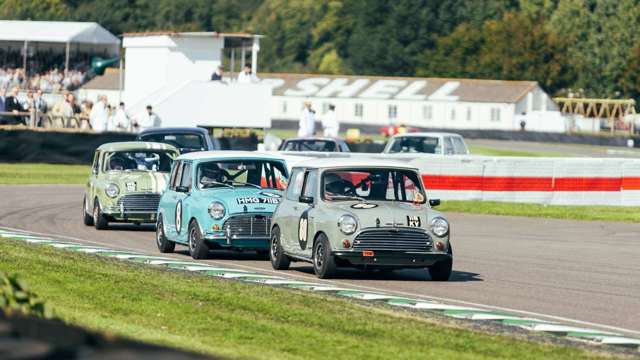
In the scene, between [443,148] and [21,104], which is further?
[21,104]

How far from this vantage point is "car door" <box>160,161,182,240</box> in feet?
61.9

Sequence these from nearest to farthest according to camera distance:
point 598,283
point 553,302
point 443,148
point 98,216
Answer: point 553,302, point 598,283, point 98,216, point 443,148

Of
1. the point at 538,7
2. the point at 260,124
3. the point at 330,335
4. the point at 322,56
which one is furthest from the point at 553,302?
the point at 322,56

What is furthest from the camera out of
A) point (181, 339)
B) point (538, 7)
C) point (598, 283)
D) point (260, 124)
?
point (538, 7)

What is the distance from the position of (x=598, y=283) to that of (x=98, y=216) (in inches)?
378

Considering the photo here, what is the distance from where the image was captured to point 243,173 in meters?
18.9

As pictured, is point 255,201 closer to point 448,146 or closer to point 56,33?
point 448,146

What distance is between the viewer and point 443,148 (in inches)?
1344

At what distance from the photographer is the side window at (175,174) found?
1944cm

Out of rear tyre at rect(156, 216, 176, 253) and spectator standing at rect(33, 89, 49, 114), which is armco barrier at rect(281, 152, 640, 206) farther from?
spectator standing at rect(33, 89, 49, 114)

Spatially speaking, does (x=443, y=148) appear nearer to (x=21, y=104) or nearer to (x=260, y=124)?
(x=260, y=124)

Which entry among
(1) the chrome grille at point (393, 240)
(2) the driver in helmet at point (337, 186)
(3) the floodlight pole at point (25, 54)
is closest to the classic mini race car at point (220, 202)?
(2) the driver in helmet at point (337, 186)

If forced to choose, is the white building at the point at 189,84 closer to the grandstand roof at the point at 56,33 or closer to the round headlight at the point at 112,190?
the grandstand roof at the point at 56,33

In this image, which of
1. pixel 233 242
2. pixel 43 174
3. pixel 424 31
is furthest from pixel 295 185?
pixel 424 31
